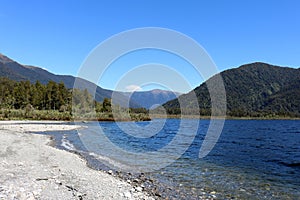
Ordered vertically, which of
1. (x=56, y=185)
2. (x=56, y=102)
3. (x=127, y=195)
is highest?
(x=56, y=102)

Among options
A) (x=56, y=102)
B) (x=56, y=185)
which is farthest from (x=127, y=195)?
(x=56, y=102)

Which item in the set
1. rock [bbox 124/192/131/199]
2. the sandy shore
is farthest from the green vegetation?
rock [bbox 124/192/131/199]

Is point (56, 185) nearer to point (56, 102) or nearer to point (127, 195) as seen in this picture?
point (127, 195)

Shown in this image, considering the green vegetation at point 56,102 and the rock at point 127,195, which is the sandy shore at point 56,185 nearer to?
the rock at point 127,195

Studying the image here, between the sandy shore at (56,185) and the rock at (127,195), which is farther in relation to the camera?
the rock at (127,195)

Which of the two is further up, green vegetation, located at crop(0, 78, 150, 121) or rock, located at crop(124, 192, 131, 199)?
green vegetation, located at crop(0, 78, 150, 121)

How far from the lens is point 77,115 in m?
113

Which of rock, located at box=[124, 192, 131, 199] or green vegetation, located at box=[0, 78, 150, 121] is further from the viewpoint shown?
green vegetation, located at box=[0, 78, 150, 121]

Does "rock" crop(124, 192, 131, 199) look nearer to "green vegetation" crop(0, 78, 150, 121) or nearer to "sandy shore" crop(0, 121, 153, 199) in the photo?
"sandy shore" crop(0, 121, 153, 199)

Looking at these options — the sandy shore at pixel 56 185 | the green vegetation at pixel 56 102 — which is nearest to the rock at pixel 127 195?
the sandy shore at pixel 56 185

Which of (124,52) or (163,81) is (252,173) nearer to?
(163,81)

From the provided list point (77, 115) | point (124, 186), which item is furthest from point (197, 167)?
point (77, 115)

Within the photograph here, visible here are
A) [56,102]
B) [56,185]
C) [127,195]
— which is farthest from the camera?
[56,102]

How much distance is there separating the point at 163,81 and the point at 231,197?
519 inches
